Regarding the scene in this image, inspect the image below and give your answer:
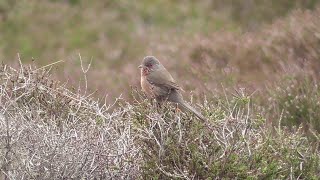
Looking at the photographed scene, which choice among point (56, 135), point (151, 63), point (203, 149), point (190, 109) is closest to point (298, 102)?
point (151, 63)

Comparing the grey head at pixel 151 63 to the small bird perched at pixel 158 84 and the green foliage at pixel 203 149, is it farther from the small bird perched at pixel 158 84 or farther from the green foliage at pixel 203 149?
the green foliage at pixel 203 149

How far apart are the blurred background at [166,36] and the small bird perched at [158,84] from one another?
131 inches

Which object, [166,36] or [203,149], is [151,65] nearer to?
[203,149]

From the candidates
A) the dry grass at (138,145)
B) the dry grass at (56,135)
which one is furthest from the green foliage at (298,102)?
the dry grass at (56,135)

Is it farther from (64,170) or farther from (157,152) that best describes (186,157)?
(64,170)

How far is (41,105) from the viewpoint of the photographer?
6.88 m

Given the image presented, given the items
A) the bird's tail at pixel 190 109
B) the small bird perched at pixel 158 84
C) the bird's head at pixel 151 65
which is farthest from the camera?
the bird's head at pixel 151 65

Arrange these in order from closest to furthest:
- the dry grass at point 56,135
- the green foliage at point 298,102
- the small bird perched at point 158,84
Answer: the dry grass at point 56,135 < the small bird perched at point 158,84 < the green foliage at point 298,102

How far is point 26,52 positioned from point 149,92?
9.21m

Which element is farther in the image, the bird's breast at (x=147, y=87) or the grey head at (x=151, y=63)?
the grey head at (x=151, y=63)

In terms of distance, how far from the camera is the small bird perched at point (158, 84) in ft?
23.1

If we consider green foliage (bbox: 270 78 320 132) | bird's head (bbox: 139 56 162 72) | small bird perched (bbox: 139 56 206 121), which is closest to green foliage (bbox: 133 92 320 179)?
small bird perched (bbox: 139 56 206 121)

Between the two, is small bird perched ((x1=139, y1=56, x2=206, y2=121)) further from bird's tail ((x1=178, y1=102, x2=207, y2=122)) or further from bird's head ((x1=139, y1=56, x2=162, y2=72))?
bird's tail ((x1=178, y1=102, x2=207, y2=122))

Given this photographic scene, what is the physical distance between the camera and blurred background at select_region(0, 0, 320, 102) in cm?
1194
